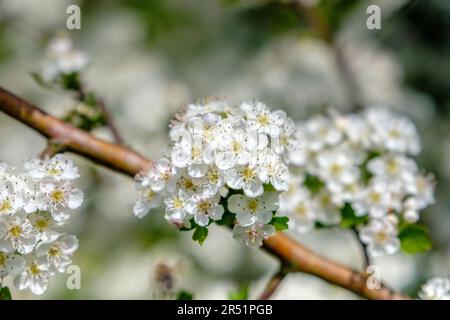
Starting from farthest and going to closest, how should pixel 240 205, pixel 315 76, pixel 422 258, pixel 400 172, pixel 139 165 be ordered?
pixel 315 76 < pixel 422 258 < pixel 400 172 < pixel 139 165 < pixel 240 205

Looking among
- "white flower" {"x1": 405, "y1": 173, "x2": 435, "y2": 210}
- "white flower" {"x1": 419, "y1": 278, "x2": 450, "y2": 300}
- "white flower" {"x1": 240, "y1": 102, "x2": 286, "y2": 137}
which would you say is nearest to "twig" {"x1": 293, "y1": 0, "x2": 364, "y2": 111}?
"white flower" {"x1": 405, "y1": 173, "x2": 435, "y2": 210}

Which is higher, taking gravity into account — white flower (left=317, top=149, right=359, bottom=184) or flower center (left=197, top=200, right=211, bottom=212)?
white flower (left=317, top=149, right=359, bottom=184)

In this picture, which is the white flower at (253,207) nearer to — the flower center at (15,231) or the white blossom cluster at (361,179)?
the flower center at (15,231)

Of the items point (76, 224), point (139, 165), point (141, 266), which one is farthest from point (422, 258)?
point (139, 165)

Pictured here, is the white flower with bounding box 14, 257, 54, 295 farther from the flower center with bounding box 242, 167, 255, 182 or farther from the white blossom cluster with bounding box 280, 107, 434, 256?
the white blossom cluster with bounding box 280, 107, 434, 256

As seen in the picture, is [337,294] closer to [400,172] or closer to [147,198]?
[400,172]

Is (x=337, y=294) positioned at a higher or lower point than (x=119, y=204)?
lower
